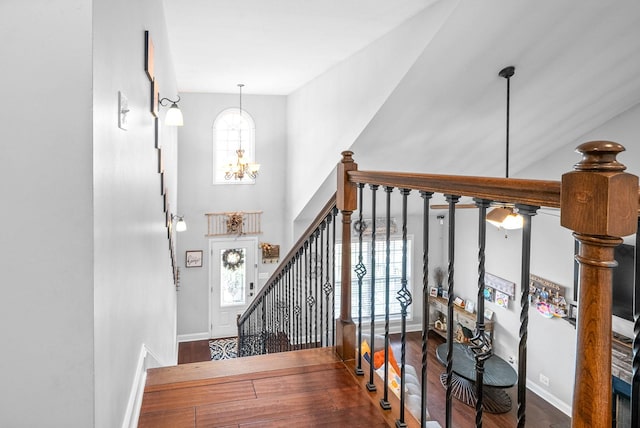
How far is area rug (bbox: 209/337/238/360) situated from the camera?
7790 mm

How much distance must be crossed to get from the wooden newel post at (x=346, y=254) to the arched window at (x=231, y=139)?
252 inches

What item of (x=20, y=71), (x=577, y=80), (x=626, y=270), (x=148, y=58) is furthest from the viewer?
(x=626, y=270)

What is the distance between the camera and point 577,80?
4.46m

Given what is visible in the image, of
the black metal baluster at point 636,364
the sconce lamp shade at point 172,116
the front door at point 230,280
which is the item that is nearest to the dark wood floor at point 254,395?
the black metal baluster at point 636,364

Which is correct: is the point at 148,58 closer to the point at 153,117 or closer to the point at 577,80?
the point at 153,117

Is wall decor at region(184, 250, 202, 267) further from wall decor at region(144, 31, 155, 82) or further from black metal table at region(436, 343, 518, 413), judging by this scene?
wall decor at region(144, 31, 155, 82)

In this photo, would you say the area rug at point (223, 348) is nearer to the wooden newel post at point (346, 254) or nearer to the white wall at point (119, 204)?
the white wall at point (119, 204)

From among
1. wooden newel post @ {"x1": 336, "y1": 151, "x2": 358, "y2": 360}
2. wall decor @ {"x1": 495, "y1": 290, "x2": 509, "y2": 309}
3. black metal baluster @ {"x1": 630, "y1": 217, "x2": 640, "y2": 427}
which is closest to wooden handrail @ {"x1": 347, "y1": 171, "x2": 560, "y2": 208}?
black metal baluster @ {"x1": 630, "y1": 217, "x2": 640, "y2": 427}

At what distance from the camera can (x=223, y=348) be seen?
26.7ft

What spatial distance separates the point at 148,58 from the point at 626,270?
5.35 m

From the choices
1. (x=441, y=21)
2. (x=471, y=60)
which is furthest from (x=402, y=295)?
(x=471, y=60)

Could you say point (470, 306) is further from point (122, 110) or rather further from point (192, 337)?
point (122, 110)

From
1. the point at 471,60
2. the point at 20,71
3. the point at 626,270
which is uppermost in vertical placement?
the point at 471,60

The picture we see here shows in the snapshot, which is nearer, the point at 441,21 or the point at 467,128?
the point at 441,21
